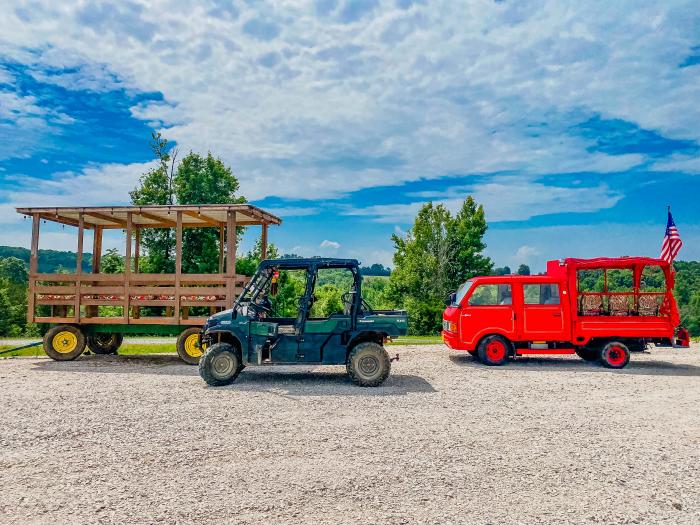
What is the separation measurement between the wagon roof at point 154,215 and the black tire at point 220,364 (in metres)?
4.14

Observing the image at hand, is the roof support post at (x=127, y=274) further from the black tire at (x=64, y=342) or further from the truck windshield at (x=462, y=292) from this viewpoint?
the truck windshield at (x=462, y=292)

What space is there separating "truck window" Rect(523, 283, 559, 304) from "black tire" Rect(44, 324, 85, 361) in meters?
A: 11.2

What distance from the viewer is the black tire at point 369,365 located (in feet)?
32.4

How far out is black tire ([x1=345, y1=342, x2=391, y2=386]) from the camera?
9875 mm

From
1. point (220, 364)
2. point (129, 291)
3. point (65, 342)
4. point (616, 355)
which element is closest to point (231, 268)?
point (129, 291)

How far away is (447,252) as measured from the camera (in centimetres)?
4706

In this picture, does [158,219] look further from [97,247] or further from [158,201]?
[158,201]

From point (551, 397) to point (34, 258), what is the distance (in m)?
13.1

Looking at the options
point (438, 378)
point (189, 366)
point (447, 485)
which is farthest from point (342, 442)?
point (189, 366)

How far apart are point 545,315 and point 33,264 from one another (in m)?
13.2

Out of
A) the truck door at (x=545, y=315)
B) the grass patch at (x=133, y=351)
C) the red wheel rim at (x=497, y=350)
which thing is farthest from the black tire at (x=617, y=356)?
Result: the grass patch at (x=133, y=351)

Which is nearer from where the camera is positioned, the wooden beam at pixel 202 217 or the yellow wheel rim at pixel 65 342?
the yellow wheel rim at pixel 65 342

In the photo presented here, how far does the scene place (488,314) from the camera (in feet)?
42.3

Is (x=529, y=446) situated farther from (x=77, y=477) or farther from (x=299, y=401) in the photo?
(x=77, y=477)
